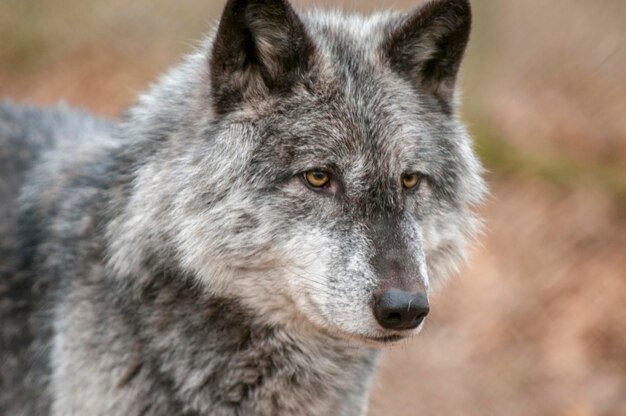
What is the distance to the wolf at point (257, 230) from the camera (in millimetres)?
3602

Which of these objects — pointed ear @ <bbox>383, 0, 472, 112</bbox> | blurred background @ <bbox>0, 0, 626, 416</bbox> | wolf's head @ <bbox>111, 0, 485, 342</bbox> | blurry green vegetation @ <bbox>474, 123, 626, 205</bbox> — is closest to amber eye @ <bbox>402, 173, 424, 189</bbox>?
wolf's head @ <bbox>111, 0, 485, 342</bbox>

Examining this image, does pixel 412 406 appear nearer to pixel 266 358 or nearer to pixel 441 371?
pixel 441 371

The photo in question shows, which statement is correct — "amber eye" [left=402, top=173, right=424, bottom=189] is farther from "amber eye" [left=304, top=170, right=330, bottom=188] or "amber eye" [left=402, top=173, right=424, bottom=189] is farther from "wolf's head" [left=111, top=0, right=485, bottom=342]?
"amber eye" [left=304, top=170, right=330, bottom=188]

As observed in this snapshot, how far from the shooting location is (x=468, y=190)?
13.6 feet

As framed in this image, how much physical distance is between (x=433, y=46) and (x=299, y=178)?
0.96 meters

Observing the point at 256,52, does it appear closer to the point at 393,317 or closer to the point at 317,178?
the point at 317,178

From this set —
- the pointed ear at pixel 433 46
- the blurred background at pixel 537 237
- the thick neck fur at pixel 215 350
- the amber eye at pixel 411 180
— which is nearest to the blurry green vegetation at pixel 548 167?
the blurred background at pixel 537 237

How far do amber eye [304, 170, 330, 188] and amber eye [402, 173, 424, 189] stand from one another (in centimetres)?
35

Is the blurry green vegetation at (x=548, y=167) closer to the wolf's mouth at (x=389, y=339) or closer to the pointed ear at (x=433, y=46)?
the pointed ear at (x=433, y=46)

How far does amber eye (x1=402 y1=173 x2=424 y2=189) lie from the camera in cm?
379

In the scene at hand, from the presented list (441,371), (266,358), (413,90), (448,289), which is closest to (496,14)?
(448,289)

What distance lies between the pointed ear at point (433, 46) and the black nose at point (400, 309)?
3.82ft

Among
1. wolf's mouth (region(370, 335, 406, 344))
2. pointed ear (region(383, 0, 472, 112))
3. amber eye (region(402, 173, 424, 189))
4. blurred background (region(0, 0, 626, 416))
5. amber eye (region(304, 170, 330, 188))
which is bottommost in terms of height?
blurred background (region(0, 0, 626, 416))

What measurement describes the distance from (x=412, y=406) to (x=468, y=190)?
3.03m
